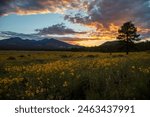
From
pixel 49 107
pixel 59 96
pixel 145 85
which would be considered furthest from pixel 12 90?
pixel 145 85

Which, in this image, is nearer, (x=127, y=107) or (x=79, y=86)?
(x=127, y=107)

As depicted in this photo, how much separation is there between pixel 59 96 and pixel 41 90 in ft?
2.30

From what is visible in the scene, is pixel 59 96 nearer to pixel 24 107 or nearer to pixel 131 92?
pixel 24 107

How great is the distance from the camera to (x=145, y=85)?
20.8ft

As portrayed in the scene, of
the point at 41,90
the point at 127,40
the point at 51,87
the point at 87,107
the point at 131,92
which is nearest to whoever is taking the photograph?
the point at 87,107

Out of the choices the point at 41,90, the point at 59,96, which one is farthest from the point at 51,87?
the point at 59,96

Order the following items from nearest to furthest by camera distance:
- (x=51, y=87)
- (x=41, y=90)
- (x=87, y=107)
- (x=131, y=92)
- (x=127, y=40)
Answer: (x=87, y=107), (x=131, y=92), (x=41, y=90), (x=51, y=87), (x=127, y=40)

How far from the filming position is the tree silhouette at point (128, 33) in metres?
43.6

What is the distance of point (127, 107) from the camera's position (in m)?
5.29

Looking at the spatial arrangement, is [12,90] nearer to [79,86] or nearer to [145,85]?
[79,86]

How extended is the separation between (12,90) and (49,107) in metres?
2.80

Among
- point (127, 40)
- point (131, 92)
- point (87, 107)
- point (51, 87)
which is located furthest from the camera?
point (127, 40)

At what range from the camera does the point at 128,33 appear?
46.6 metres

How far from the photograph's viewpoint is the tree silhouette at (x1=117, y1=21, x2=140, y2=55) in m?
43.6
